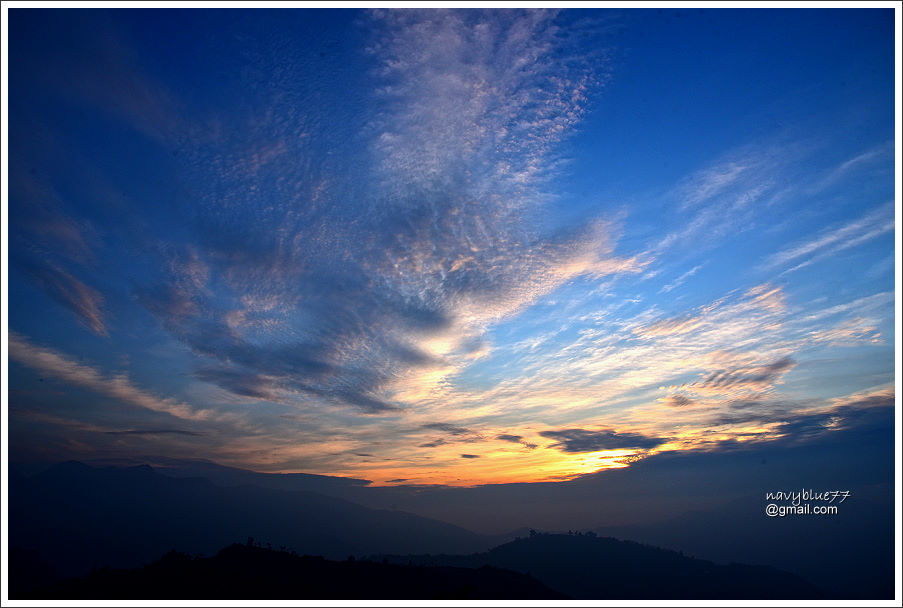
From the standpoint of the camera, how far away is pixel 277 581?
38.6 meters

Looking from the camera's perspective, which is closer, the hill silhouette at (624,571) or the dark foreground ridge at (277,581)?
the dark foreground ridge at (277,581)

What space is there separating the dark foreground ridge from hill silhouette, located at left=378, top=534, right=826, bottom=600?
52.7 meters

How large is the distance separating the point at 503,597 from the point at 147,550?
198 m

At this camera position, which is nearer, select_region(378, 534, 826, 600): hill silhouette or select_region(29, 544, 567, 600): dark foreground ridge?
select_region(29, 544, 567, 600): dark foreground ridge

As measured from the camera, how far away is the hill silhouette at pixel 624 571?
102750 millimetres

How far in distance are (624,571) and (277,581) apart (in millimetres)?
115763

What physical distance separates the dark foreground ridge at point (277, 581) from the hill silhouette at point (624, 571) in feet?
173

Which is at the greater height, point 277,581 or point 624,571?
point 277,581

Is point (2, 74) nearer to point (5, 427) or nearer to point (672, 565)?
point (5, 427)

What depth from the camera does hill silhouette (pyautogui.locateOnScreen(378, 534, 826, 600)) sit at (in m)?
103

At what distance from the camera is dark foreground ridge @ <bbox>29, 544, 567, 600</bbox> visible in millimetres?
34688

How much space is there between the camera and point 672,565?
388ft

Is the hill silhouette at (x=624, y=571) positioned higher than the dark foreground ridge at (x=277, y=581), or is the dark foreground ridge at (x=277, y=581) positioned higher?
the dark foreground ridge at (x=277, y=581)

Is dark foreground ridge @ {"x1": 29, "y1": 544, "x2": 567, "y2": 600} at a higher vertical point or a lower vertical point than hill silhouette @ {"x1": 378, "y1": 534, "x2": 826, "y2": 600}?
higher
